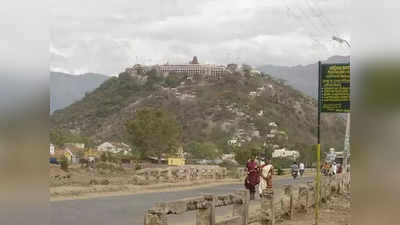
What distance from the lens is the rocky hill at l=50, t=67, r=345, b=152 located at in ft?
154

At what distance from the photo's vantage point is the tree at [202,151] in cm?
4188

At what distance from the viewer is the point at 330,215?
1241 cm

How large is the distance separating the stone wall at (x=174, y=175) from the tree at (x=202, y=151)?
40.7 ft

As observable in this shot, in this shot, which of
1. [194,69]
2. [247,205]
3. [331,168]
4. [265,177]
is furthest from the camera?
[194,69]

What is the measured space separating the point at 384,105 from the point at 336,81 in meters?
4.28

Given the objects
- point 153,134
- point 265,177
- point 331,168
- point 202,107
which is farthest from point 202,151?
point 265,177

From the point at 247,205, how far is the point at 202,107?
1890 inches

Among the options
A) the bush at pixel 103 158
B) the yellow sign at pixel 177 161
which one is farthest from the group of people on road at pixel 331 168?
the bush at pixel 103 158

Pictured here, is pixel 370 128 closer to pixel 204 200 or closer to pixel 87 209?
pixel 204 200

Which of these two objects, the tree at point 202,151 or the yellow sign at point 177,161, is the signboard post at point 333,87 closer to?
the yellow sign at point 177,161

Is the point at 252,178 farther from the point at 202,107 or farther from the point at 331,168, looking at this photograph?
the point at 202,107

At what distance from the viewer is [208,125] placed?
53656mm

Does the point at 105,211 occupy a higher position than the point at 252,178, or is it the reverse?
the point at 252,178

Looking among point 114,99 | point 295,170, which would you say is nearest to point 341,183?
point 295,170
